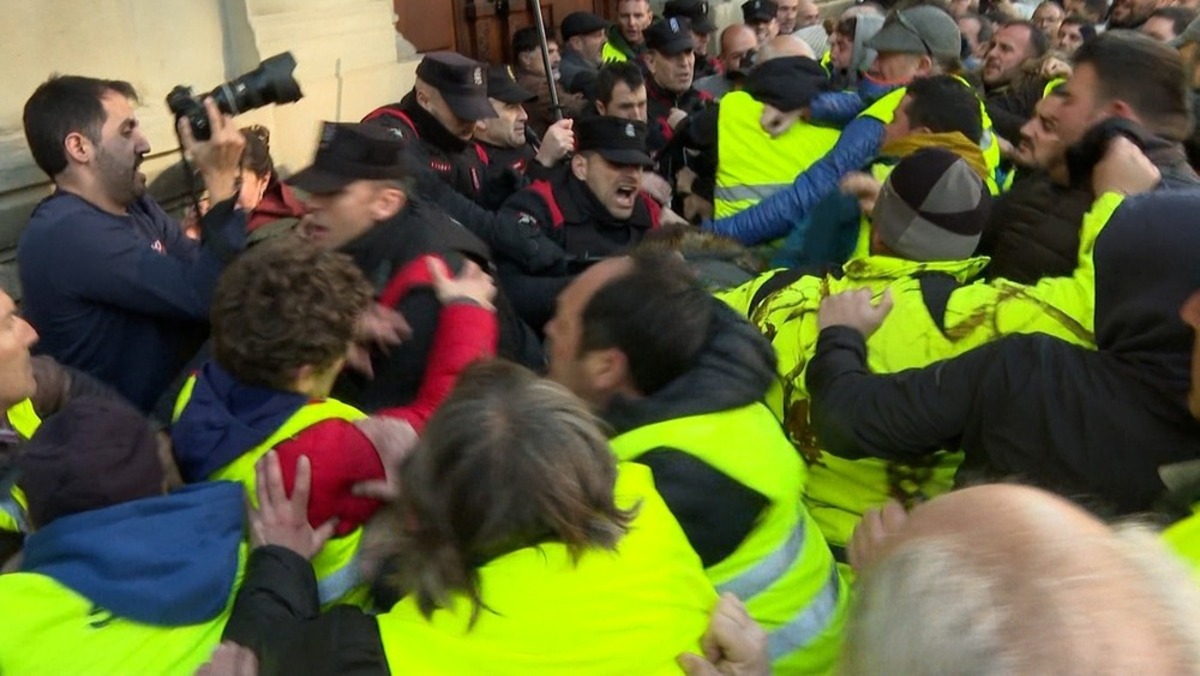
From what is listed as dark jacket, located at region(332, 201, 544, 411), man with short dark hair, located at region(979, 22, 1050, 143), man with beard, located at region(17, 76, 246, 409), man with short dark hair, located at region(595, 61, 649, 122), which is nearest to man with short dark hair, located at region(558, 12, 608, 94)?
man with short dark hair, located at region(595, 61, 649, 122)

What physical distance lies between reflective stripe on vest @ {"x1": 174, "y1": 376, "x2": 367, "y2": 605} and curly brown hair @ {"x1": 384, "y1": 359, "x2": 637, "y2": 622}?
0.88 ft

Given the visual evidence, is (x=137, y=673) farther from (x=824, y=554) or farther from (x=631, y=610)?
(x=824, y=554)

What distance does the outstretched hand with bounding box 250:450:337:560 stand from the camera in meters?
1.52

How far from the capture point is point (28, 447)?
147 centimetres

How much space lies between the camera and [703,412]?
1592 millimetres

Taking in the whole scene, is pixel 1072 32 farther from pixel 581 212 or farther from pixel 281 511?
pixel 281 511

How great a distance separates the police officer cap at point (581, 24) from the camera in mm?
6613

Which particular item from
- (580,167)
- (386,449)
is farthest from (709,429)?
(580,167)

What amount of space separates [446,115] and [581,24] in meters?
3.04

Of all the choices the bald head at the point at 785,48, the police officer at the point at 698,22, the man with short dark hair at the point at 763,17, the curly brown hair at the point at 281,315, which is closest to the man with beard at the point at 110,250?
the curly brown hair at the point at 281,315

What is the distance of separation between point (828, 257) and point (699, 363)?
1.41 meters

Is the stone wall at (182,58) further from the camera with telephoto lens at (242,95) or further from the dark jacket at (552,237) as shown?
the dark jacket at (552,237)

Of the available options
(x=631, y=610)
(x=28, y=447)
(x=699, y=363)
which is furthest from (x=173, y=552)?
(x=699, y=363)

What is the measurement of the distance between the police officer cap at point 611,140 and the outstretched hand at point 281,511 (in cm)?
200
